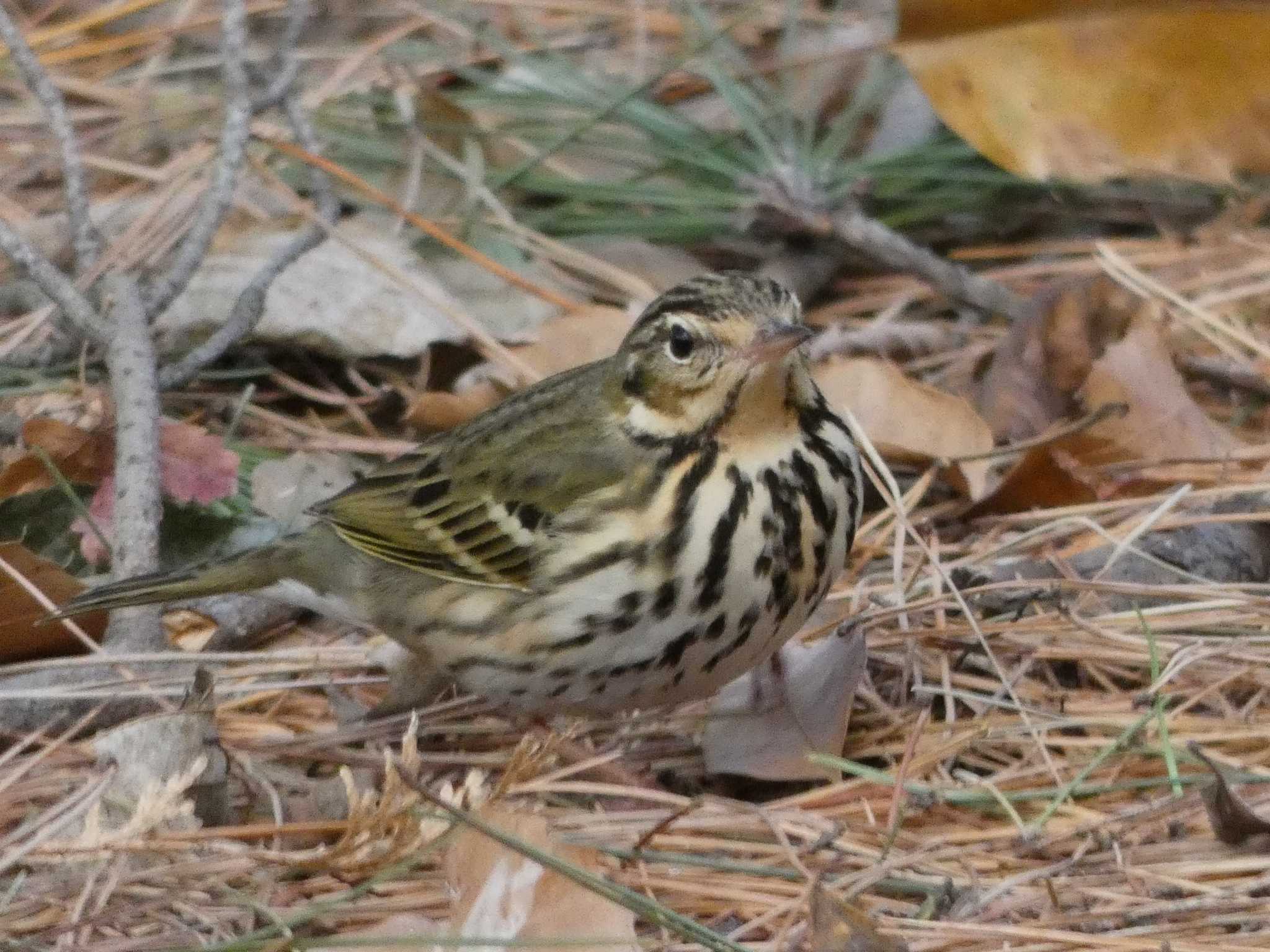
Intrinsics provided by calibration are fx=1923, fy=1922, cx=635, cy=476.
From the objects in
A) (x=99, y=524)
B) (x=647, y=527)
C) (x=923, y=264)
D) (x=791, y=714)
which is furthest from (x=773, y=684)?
(x=923, y=264)

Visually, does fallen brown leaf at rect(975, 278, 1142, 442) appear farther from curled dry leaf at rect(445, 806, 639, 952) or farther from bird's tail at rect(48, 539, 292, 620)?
curled dry leaf at rect(445, 806, 639, 952)

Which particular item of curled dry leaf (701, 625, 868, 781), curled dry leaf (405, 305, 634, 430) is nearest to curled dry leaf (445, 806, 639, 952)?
curled dry leaf (701, 625, 868, 781)

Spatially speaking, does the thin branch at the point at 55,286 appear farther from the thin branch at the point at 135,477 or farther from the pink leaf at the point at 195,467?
the pink leaf at the point at 195,467

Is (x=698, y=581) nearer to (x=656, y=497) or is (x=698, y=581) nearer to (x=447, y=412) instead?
(x=656, y=497)

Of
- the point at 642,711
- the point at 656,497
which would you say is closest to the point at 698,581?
the point at 656,497

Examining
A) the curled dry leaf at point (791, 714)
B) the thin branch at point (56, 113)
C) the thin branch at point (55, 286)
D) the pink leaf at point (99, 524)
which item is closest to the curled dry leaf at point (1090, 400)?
the curled dry leaf at point (791, 714)

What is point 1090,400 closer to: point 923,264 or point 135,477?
point 923,264

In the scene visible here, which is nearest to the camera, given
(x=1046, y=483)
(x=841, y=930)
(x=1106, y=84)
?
(x=841, y=930)
